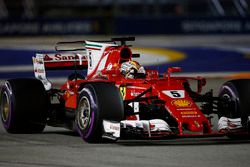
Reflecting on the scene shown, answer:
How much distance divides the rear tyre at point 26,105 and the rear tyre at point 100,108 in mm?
1367

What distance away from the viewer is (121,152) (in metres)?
10.6

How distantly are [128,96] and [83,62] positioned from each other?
2271 millimetres

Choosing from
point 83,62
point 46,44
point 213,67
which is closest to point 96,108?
point 83,62

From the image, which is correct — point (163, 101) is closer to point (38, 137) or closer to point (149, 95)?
point (149, 95)

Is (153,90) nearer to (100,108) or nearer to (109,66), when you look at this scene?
(100,108)

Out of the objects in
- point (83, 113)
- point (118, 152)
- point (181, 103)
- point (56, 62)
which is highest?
point (56, 62)

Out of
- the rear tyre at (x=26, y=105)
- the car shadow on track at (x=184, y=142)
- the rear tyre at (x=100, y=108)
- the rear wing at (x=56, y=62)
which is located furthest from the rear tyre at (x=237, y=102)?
the rear wing at (x=56, y=62)

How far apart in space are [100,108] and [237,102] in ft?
6.35

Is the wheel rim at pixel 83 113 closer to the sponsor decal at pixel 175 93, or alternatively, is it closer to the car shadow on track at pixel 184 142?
the car shadow on track at pixel 184 142

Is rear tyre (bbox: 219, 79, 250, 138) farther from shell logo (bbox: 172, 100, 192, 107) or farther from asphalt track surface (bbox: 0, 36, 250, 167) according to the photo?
shell logo (bbox: 172, 100, 192, 107)

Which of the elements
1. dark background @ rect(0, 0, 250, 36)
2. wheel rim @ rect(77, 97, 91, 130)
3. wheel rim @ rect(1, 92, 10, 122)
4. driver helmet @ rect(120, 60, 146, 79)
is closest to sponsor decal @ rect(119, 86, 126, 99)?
driver helmet @ rect(120, 60, 146, 79)

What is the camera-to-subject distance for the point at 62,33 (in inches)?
1544

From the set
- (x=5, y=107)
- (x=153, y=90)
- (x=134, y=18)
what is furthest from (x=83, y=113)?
(x=134, y=18)

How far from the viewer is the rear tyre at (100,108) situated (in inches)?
440
